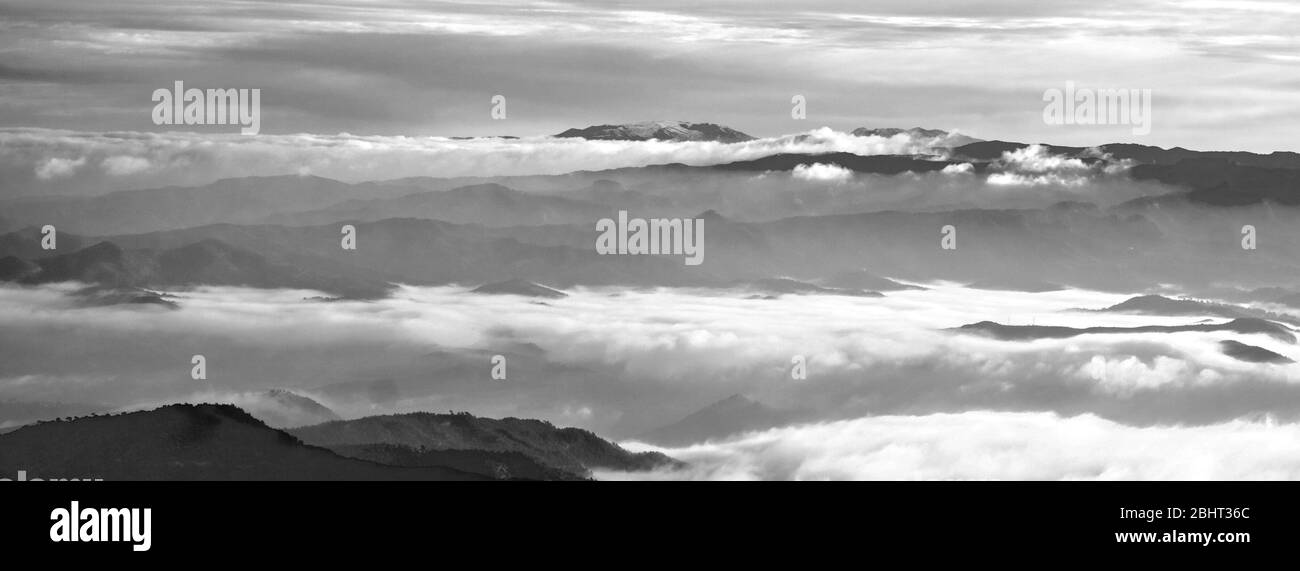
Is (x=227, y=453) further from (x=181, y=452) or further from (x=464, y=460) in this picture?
(x=464, y=460)

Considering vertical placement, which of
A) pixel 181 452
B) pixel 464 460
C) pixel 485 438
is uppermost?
pixel 181 452

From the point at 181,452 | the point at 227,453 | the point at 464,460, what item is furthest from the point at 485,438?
the point at 181,452

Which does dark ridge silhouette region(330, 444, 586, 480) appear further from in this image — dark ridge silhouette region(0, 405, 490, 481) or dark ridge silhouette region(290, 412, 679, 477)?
dark ridge silhouette region(290, 412, 679, 477)

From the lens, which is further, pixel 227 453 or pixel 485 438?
pixel 485 438

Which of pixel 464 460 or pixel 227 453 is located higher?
pixel 227 453

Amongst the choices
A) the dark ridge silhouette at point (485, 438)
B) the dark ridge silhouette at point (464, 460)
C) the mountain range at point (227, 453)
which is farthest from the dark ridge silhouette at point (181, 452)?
the dark ridge silhouette at point (485, 438)

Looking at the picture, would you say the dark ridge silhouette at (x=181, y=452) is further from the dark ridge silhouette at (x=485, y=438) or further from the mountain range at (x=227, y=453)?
the dark ridge silhouette at (x=485, y=438)
